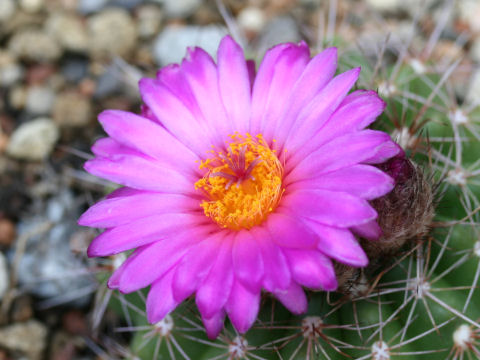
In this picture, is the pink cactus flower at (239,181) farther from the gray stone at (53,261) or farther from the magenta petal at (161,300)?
the gray stone at (53,261)

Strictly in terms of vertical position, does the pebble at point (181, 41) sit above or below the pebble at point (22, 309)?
above

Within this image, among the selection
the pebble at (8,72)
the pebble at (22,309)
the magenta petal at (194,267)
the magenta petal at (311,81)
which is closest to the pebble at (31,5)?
the pebble at (8,72)

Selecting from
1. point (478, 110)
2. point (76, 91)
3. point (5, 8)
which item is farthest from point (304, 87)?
point (5, 8)

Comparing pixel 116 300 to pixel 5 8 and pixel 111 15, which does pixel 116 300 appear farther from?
pixel 5 8

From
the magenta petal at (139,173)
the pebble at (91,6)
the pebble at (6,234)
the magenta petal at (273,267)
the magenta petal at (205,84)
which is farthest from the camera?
the pebble at (91,6)

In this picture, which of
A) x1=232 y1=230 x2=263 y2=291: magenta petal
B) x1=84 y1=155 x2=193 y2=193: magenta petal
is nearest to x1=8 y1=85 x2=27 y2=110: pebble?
x1=84 y1=155 x2=193 y2=193: magenta petal
